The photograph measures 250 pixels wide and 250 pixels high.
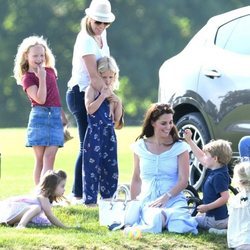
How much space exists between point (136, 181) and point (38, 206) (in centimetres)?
87

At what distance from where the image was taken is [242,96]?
11.2 metres

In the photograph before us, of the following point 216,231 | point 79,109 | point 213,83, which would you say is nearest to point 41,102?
point 79,109

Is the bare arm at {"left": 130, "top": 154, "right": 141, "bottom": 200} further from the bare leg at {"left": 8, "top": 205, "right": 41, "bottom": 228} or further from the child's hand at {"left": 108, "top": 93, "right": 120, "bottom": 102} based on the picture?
the child's hand at {"left": 108, "top": 93, "right": 120, "bottom": 102}

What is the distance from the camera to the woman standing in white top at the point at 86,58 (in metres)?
10.8

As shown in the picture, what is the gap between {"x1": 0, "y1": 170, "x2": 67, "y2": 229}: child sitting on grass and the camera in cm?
959

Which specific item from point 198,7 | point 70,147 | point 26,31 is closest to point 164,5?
point 198,7

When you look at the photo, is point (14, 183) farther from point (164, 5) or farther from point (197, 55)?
point (164, 5)

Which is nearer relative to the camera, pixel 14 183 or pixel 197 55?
pixel 197 55

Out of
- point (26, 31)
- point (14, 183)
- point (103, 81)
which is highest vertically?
point (26, 31)

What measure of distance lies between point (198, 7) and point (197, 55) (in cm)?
3979

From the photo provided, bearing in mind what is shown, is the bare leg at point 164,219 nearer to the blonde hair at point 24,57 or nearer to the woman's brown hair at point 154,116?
the woman's brown hair at point 154,116

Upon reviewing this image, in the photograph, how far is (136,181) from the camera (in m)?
10.0

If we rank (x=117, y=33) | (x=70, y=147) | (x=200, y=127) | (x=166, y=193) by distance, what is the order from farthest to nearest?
1. (x=117, y=33)
2. (x=70, y=147)
3. (x=200, y=127)
4. (x=166, y=193)

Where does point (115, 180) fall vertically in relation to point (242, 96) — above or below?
below
